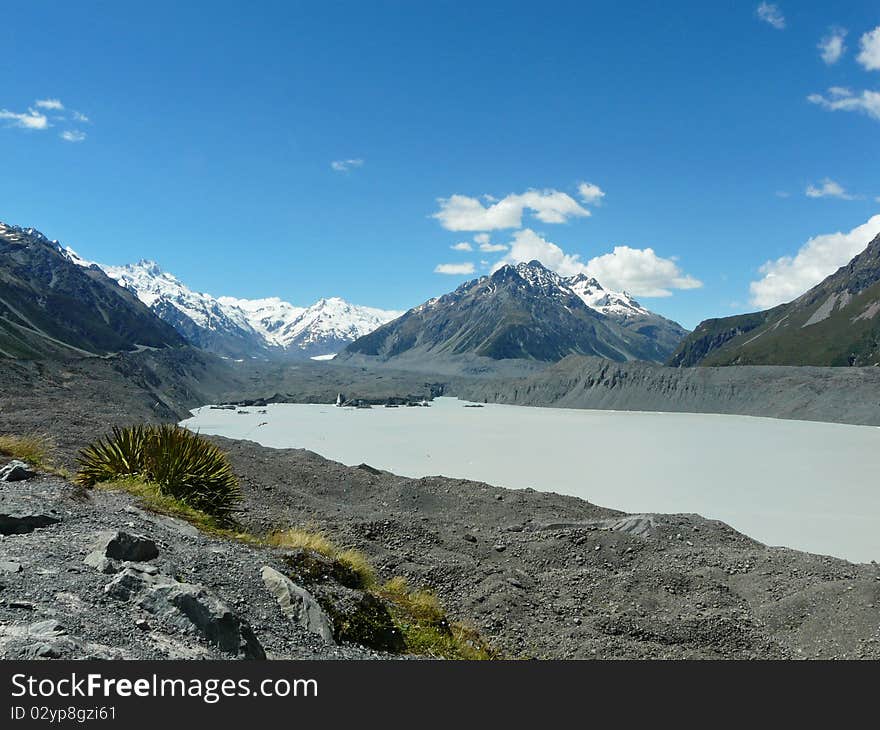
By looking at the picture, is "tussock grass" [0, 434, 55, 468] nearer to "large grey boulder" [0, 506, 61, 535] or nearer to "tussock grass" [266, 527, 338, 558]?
"large grey boulder" [0, 506, 61, 535]

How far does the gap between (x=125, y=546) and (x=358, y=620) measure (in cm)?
283

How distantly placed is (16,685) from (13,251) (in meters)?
239

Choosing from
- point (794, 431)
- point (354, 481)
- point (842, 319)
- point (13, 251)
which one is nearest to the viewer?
point (354, 481)

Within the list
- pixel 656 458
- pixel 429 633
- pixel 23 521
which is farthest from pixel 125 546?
pixel 656 458

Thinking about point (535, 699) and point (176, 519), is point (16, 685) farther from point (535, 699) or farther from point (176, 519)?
point (176, 519)

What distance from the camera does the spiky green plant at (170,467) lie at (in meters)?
11.1

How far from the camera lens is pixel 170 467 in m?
11.2

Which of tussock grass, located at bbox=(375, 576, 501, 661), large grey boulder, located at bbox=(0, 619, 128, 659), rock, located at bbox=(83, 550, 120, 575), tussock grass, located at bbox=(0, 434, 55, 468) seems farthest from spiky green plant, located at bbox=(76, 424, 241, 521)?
large grey boulder, located at bbox=(0, 619, 128, 659)

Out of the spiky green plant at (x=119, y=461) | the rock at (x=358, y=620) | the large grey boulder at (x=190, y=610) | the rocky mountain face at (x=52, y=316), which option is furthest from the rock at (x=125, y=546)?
the rocky mountain face at (x=52, y=316)

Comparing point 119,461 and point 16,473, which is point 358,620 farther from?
point 119,461

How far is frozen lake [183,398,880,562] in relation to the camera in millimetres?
33938

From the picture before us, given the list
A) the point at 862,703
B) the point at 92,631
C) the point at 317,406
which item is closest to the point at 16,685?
the point at 92,631

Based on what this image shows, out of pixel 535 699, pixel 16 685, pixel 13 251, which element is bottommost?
pixel 535 699

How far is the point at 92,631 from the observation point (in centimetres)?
473
